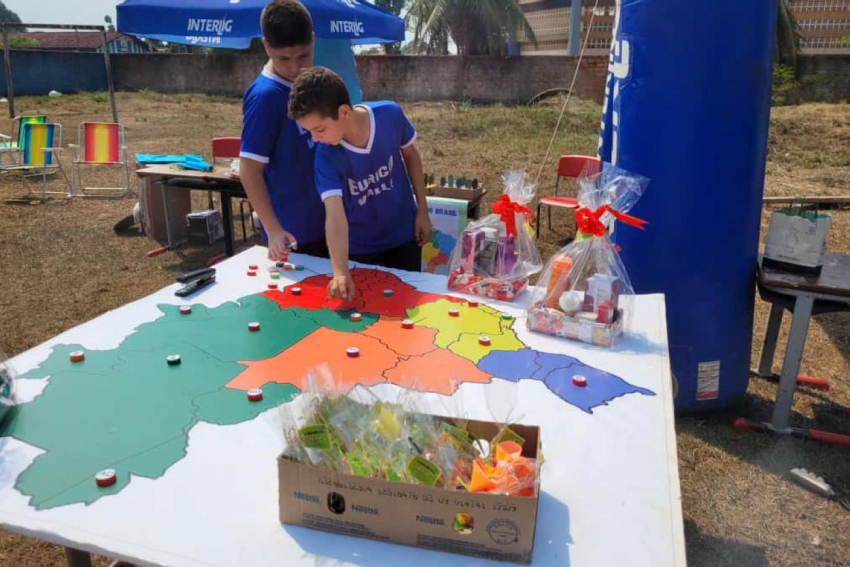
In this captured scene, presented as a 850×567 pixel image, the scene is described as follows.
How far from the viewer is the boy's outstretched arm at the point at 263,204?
2.63m

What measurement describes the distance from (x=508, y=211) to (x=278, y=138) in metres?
1.02

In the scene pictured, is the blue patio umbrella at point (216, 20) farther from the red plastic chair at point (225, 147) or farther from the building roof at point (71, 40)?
the building roof at point (71, 40)

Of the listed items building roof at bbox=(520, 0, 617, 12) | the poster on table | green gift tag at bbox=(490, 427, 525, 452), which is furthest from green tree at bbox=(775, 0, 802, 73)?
green gift tag at bbox=(490, 427, 525, 452)

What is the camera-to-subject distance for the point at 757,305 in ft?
16.5

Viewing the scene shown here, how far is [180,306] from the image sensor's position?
2.30 metres

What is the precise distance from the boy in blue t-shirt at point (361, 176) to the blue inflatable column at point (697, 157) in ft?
3.59

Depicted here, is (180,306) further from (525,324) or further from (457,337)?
(525,324)

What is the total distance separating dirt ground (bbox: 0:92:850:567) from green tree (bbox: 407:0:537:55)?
1132 cm

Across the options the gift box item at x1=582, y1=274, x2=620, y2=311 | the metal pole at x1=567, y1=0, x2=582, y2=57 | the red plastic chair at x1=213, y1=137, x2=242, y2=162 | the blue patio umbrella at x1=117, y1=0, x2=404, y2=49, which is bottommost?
the gift box item at x1=582, y1=274, x2=620, y2=311

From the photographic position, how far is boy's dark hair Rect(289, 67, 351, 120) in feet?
7.00

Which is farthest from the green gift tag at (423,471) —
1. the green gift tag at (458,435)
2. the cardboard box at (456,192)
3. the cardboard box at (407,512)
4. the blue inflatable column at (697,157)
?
the cardboard box at (456,192)

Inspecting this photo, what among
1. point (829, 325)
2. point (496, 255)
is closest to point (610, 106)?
point (496, 255)

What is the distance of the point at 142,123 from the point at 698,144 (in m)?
15.5

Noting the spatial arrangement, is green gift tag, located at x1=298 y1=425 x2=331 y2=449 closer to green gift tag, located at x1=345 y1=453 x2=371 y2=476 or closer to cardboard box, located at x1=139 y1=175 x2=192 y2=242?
green gift tag, located at x1=345 y1=453 x2=371 y2=476
